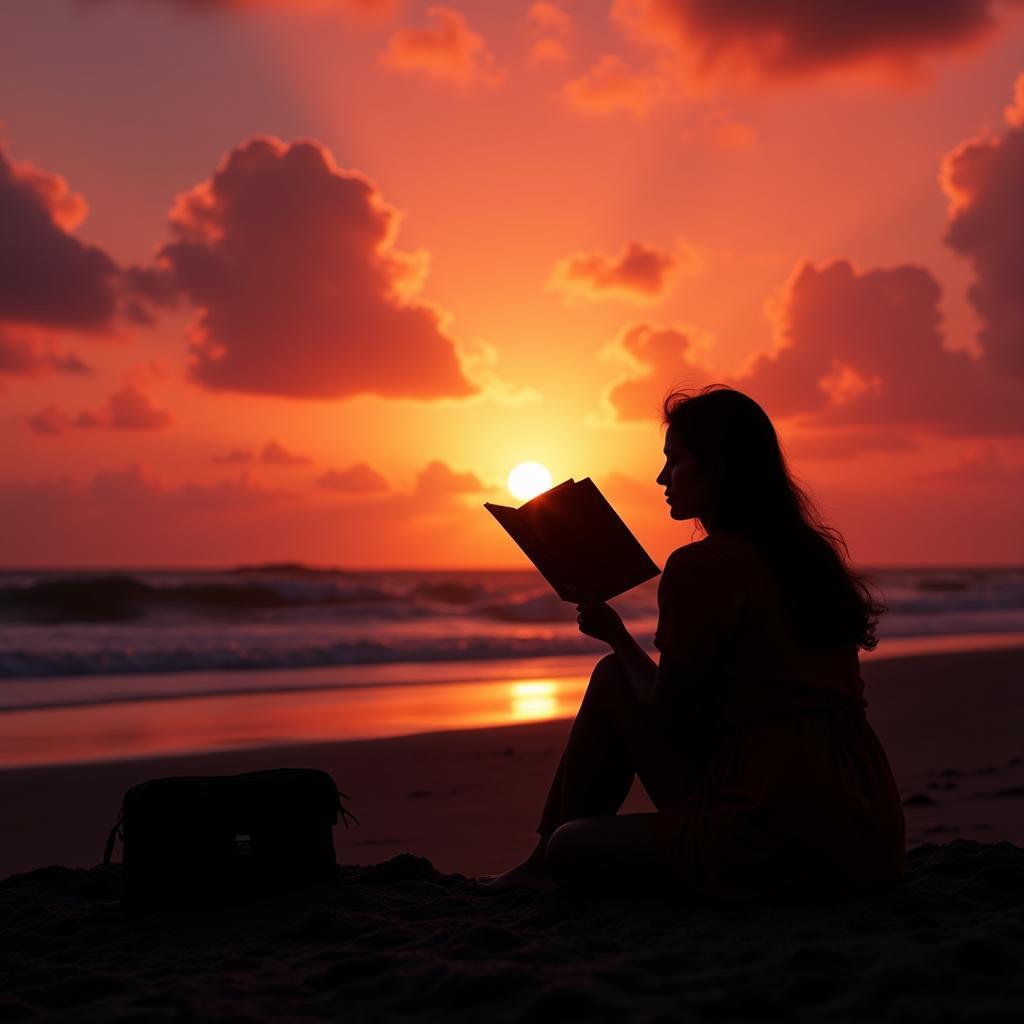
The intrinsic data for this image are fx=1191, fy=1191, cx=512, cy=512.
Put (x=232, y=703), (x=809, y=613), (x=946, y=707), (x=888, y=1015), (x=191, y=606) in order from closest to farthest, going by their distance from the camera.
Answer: (x=888, y=1015) < (x=809, y=613) < (x=946, y=707) < (x=232, y=703) < (x=191, y=606)

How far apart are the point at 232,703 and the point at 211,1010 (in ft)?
27.3

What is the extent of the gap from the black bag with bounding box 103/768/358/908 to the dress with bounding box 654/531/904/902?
4.36 ft

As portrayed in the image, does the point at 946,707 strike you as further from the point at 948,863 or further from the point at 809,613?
the point at 809,613

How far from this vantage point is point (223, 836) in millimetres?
3979

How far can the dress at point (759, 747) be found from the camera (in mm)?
3293

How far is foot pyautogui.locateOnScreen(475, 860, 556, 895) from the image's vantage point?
13.2ft

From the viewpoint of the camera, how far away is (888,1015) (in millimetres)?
2398

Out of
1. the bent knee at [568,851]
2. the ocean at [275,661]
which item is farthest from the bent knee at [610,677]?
the ocean at [275,661]

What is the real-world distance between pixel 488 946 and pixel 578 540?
47.3 inches

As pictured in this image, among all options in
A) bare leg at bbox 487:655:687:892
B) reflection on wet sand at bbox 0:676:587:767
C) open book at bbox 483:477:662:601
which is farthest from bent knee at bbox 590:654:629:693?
reflection on wet sand at bbox 0:676:587:767

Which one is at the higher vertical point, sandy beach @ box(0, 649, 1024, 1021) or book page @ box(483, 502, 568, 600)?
book page @ box(483, 502, 568, 600)

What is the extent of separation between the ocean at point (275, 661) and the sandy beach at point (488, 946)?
4.20ft

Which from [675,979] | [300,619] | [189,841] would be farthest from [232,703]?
[300,619]

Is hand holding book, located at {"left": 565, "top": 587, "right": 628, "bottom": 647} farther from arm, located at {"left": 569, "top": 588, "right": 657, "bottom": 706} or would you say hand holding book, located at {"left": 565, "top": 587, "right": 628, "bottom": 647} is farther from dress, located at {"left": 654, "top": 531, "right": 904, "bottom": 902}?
dress, located at {"left": 654, "top": 531, "right": 904, "bottom": 902}
